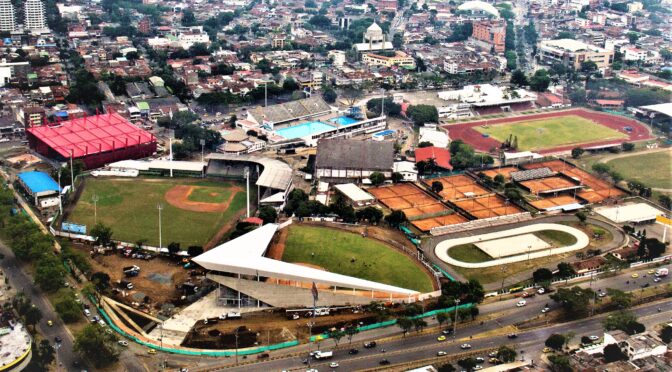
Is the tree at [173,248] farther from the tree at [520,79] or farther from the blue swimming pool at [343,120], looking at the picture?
the tree at [520,79]

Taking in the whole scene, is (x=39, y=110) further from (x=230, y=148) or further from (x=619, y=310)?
(x=619, y=310)

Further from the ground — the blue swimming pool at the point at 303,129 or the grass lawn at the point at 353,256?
the blue swimming pool at the point at 303,129

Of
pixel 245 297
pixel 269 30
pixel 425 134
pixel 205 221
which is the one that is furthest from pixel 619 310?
pixel 269 30

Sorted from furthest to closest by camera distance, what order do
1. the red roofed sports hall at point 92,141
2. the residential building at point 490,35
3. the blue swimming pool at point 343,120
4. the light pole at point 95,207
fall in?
1. the residential building at point 490,35
2. the blue swimming pool at point 343,120
3. the red roofed sports hall at point 92,141
4. the light pole at point 95,207

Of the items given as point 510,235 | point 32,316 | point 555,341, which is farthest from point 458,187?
point 32,316

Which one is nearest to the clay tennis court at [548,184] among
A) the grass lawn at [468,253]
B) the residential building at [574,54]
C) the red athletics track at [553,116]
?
the red athletics track at [553,116]
